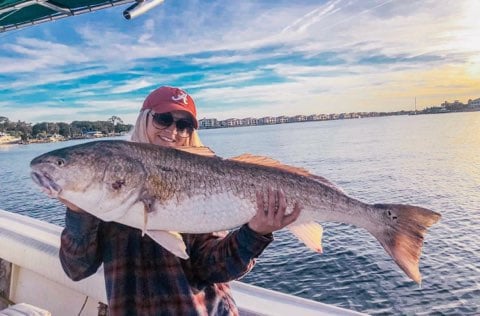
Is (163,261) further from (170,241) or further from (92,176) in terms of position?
(92,176)

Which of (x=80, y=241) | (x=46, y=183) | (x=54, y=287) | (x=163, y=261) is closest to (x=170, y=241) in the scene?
(x=163, y=261)

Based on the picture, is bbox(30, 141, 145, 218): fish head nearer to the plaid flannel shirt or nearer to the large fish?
the large fish

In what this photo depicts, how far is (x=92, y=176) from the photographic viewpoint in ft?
8.36

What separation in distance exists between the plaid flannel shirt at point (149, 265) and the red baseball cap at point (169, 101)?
2.79 feet

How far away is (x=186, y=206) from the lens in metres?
2.61

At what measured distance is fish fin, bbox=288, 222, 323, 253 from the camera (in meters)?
2.90

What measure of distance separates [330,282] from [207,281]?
968cm

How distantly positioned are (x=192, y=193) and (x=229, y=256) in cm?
46

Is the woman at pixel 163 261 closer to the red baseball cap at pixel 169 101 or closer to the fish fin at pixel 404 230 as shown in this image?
the red baseball cap at pixel 169 101

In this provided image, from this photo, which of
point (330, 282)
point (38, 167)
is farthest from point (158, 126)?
point (330, 282)

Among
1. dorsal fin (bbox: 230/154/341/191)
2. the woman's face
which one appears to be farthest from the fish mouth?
dorsal fin (bbox: 230/154/341/191)

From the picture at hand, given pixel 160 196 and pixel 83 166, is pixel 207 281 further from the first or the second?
pixel 83 166

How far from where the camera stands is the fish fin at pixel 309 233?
2900 millimetres

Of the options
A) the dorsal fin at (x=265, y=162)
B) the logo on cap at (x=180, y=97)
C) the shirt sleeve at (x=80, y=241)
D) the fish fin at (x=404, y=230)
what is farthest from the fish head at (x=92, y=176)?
the fish fin at (x=404, y=230)
